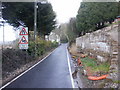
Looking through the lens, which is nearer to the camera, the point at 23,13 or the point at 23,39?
the point at 23,39

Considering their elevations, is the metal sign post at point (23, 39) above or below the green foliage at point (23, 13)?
below

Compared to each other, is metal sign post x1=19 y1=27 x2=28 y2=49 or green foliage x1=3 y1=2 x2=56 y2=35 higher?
green foliage x1=3 y1=2 x2=56 y2=35

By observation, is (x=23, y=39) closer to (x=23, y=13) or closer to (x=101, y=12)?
(x=23, y=13)

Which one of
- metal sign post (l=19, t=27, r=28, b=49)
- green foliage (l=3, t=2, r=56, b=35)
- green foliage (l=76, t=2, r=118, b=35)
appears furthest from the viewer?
green foliage (l=76, t=2, r=118, b=35)

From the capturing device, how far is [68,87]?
6.84 metres

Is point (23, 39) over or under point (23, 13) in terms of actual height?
under

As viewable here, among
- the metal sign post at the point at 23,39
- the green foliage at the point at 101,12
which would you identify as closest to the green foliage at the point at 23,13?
the metal sign post at the point at 23,39

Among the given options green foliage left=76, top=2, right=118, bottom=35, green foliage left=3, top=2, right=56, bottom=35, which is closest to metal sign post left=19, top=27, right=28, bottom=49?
green foliage left=3, top=2, right=56, bottom=35

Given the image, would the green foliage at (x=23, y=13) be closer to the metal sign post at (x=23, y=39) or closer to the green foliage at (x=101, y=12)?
the metal sign post at (x=23, y=39)

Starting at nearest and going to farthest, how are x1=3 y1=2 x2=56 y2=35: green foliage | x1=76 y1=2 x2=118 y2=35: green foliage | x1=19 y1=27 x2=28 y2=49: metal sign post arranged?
x1=3 y1=2 x2=56 y2=35: green foliage < x1=19 y1=27 x2=28 y2=49: metal sign post < x1=76 y1=2 x2=118 y2=35: green foliage

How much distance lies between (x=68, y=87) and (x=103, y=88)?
1.59 m

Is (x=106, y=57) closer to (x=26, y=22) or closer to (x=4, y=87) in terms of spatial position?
(x=4, y=87)

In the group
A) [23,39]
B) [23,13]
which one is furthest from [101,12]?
[23,39]

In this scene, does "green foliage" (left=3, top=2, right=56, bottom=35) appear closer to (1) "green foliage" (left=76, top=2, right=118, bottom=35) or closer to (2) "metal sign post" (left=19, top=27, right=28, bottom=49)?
(2) "metal sign post" (left=19, top=27, right=28, bottom=49)
